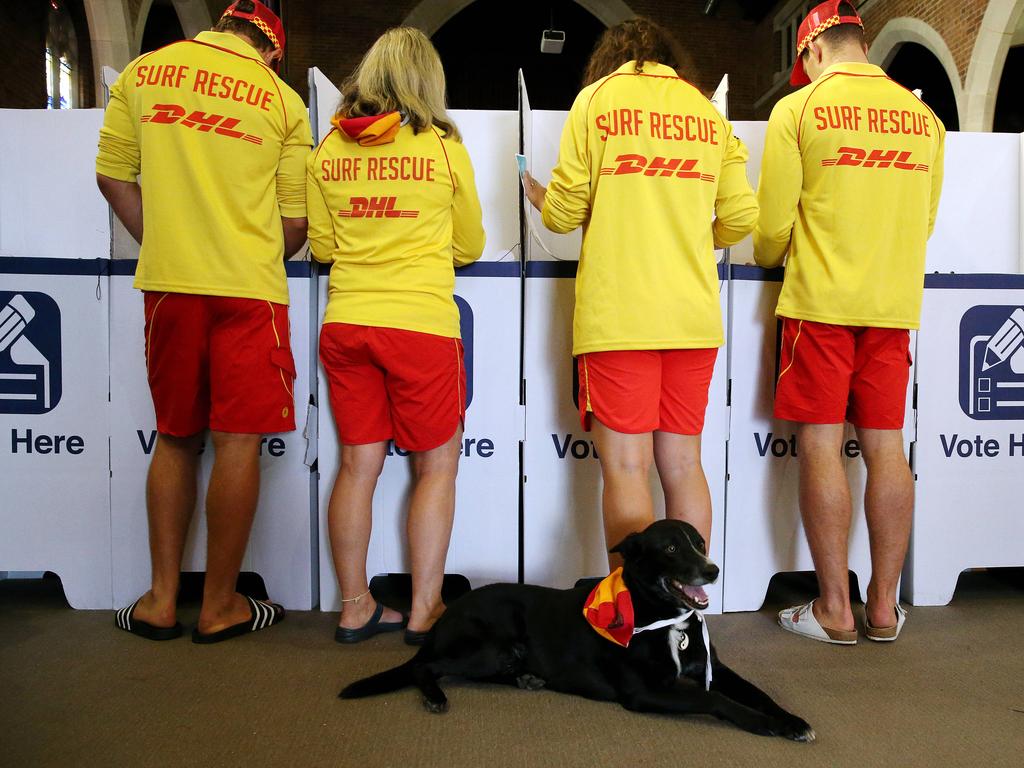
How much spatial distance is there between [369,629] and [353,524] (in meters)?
0.28

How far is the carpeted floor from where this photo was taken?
1276 millimetres

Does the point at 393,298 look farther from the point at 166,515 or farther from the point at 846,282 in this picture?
the point at 846,282

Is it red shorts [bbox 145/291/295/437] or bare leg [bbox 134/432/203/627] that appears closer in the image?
red shorts [bbox 145/291/295/437]

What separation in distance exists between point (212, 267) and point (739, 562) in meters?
1.65

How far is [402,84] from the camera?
70.7 inches

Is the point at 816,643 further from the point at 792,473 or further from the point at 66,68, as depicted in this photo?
the point at 66,68

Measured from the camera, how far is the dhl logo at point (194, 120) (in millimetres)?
Answer: 1719

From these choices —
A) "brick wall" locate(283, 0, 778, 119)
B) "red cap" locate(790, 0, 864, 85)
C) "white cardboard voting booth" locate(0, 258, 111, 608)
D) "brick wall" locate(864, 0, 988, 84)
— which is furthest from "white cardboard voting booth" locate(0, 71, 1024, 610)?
"brick wall" locate(283, 0, 778, 119)

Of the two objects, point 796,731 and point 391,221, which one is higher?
point 391,221

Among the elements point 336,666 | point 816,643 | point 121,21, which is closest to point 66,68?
point 121,21

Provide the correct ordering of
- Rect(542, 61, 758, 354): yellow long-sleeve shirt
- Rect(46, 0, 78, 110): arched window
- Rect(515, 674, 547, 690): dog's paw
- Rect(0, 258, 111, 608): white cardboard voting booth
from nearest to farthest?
Rect(515, 674, 547, 690): dog's paw < Rect(542, 61, 758, 354): yellow long-sleeve shirt < Rect(0, 258, 111, 608): white cardboard voting booth < Rect(46, 0, 78, 110): arched window

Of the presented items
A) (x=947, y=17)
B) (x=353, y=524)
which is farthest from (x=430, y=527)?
(x=947, y=17)

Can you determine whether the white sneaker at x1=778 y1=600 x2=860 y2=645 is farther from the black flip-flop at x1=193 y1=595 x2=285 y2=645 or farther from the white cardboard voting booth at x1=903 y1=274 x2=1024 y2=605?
the black flip-flop at x1=193 y1=595 x2=285 y2=645

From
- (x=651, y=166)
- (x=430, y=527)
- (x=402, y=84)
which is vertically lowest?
(x=430, y=527)
